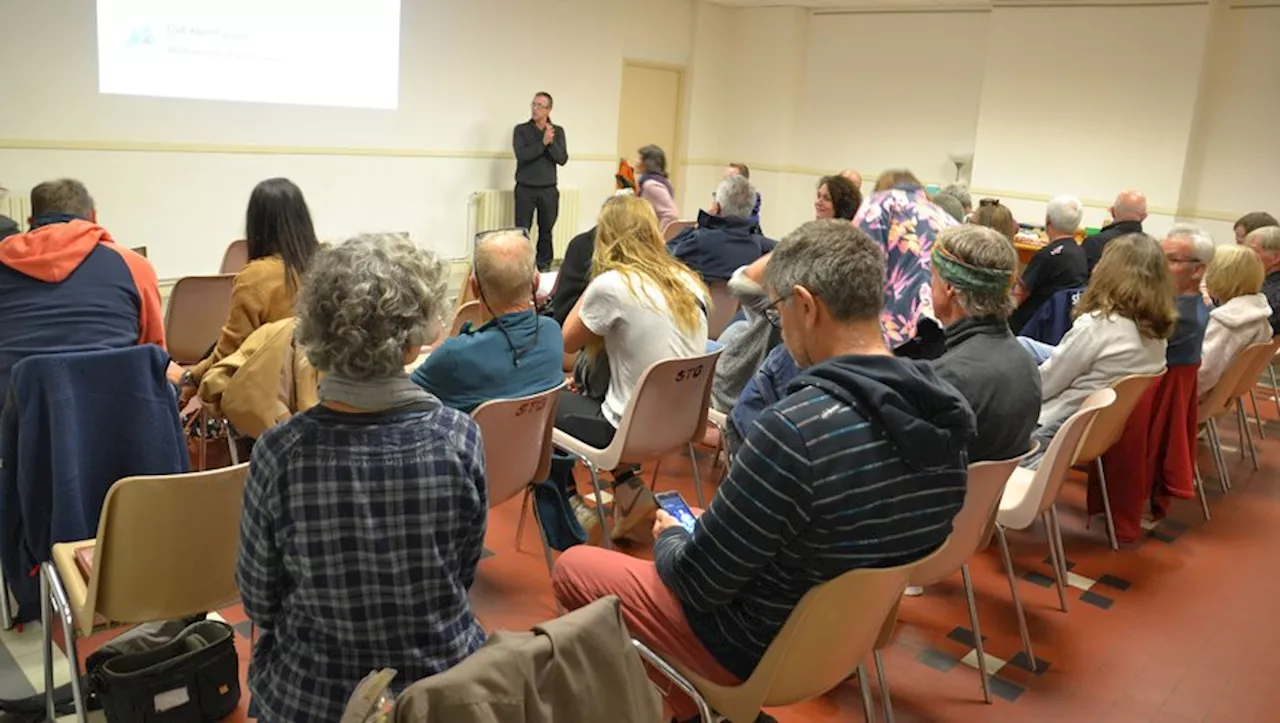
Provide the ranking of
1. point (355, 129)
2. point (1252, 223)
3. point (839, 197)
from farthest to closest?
point (355, 129), point (1252, 223), point (839, 197)

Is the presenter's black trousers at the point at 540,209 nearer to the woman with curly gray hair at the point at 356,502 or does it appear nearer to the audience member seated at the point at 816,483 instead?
the audience member seated at the point at 816,483

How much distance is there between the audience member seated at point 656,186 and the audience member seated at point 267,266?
387 cm

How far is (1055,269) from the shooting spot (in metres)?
4.86

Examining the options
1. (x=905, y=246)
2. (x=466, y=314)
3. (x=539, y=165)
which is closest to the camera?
(x=466, y=314)

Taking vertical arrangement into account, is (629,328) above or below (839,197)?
below

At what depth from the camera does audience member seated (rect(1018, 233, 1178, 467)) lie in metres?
3.58

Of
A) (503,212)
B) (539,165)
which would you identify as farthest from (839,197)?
(503,212)

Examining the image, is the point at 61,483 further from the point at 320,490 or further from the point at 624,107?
the point at 624,107

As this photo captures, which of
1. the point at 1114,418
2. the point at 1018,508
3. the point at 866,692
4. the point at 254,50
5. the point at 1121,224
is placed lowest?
the point at 866,692

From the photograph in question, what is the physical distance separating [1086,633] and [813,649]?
188 cm

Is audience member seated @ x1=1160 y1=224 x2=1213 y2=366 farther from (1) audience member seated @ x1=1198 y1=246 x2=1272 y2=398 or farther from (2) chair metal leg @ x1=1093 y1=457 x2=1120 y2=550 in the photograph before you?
(2) chair metal leg @ x1=1093 y1=457 x2=1120 y2=550

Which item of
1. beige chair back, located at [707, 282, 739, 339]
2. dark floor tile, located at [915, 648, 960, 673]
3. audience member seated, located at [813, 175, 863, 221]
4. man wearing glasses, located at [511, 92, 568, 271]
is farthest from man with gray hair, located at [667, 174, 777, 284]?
man wearing glasses, located at [511, 92, 568, 271]

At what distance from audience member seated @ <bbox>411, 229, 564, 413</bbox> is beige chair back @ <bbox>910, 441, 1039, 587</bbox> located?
121cm

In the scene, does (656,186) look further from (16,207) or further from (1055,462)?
(1055,462)
